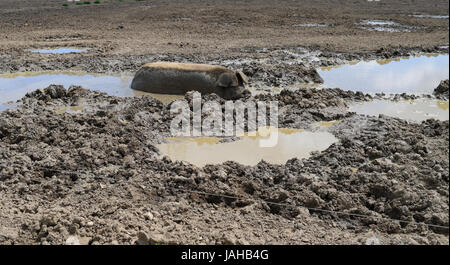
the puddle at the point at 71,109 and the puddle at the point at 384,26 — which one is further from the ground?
the puddle at the point at 384,26

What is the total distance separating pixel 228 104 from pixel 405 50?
24.5 ft

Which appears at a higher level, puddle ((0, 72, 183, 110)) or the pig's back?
the pig's back

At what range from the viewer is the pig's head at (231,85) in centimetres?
913

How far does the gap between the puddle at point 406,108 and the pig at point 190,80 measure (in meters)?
2.36

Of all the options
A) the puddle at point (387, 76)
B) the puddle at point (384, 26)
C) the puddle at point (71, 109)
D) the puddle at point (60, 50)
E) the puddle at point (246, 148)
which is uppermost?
the puddle at point (384, 26)

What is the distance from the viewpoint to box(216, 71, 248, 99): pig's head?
360 inches

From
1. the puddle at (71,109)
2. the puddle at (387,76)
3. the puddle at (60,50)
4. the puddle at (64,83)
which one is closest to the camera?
the puddle at (71,109)

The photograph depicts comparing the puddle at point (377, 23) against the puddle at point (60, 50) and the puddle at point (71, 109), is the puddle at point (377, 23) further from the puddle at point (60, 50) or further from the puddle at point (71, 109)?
the puddle at point (71, 109)

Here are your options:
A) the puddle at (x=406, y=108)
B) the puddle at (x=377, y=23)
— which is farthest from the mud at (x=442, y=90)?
the puddle at (x=377, y=23)

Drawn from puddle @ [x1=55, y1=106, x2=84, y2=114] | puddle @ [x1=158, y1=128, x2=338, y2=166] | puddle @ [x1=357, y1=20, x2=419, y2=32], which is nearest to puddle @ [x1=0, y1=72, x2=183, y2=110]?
puddle @ [x1=55, y1=106, x2=84, y2=114]

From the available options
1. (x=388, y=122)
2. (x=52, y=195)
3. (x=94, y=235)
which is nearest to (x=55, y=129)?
(x=52, y=195)

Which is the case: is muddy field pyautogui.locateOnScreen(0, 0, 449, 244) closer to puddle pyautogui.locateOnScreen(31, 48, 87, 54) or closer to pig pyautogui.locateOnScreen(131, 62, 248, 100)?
pig pyautogui.locateOnScreen(131, 62, 248, 100)

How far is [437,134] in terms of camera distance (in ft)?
18.8
